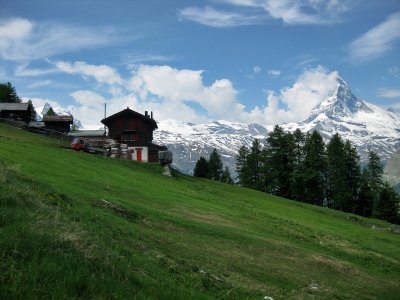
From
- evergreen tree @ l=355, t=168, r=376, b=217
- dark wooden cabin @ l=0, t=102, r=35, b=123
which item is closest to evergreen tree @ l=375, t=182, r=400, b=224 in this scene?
evergreen tree @ l=355, t=168, r=376, b=217

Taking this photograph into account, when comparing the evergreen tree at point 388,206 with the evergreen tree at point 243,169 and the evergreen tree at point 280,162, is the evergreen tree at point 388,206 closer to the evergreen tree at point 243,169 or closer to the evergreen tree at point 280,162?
the evergreen tree at point 280,162

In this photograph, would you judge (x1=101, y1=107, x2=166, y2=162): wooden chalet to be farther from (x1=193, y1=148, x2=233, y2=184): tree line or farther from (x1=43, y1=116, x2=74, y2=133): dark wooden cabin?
(x1=193, y1=148, x2=233, y2=184): tree line

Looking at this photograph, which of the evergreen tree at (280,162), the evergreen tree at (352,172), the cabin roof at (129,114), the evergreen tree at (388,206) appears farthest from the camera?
the evergreen tree at (280,162)

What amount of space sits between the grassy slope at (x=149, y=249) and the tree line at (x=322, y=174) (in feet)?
184

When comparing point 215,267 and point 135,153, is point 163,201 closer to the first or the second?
point 215,267

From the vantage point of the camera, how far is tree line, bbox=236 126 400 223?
10412cm

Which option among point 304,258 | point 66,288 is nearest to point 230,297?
point 66,288

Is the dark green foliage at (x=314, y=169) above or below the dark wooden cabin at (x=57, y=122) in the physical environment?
below

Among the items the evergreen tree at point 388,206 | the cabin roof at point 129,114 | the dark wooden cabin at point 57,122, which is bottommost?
the evergreen tree at point 388,206

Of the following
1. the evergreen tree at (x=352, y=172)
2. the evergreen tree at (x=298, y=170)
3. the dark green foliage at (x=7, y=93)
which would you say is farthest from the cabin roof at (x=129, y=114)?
the dark green foliage at (x=7, y=93)

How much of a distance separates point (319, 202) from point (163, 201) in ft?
255

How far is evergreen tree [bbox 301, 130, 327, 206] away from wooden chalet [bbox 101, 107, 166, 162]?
3715 centimetres

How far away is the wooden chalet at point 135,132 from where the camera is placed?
87.1 meters

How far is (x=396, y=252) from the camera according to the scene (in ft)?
135
